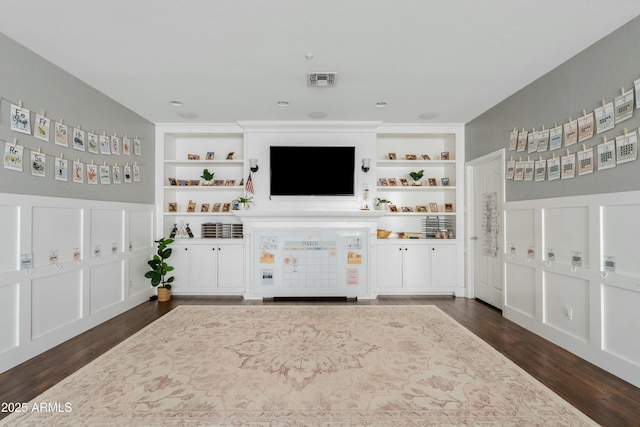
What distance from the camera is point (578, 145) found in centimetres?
264

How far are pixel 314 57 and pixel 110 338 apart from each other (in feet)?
11.1

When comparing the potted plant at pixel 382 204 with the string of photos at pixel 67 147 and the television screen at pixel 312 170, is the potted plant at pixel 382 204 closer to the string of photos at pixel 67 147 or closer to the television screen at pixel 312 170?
the television screen at pixel 312 170

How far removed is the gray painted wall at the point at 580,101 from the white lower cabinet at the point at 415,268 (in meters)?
1.42

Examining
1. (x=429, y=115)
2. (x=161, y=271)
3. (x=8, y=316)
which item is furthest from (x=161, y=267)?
(x=429, y=115)

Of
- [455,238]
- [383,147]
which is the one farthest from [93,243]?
[455,238]

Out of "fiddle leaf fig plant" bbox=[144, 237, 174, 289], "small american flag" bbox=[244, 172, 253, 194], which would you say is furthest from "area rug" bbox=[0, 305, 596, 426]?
"small american flag" bbox=[244, 172, 253, 194]

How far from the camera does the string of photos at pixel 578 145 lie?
7.29 ft

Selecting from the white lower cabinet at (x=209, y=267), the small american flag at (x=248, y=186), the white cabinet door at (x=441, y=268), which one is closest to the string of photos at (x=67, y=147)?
the white lower cabinet at (x=209, y=267)

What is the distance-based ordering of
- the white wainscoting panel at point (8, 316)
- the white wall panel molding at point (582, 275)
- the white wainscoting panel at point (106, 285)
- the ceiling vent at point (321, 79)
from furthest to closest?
the white wainscoting panel at point (106, 285) → the ceiling vent at point (321, 79) → the white wainscoting panel at point (8, 316) → the white wall panel molding at point (582, 275)

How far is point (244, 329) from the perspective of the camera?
313 cm

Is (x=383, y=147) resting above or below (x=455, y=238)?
above

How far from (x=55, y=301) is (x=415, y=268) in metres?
4.36

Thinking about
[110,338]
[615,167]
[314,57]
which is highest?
[314,57]

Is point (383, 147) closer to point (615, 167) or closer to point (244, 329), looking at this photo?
point (615, 167)
